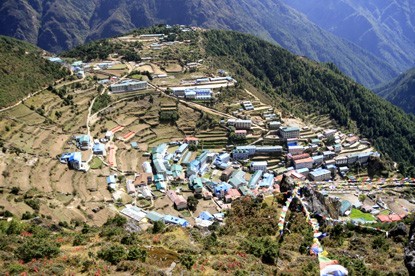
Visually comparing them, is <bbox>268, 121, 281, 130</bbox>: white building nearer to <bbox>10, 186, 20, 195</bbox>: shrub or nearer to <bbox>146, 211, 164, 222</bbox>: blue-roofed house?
<bbox>146, 211, 164, 222</bbox>: blue-roofed house

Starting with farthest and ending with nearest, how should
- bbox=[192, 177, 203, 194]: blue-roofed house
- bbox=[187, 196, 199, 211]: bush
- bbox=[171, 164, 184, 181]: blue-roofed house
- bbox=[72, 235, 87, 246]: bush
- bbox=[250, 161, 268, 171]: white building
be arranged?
1. bbox=[250, 161, 268, 171]: white building
2. bbox=[171, 164, 184, 181]: blue-roofed house
3. bbox=[192, 177, 203, 194]: blue-roofed house
4. bbox=[187, 196, 199, 211]: bush
5. bbox=[72, 235, 87, 246]: bush

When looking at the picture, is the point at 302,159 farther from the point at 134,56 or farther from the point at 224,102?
the point at 134,56

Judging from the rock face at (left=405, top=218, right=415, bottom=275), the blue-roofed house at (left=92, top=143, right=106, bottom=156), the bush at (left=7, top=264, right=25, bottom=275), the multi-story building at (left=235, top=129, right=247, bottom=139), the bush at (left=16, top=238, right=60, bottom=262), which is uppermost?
the rock face at (left=405, top=218, right=415, bottom=275)

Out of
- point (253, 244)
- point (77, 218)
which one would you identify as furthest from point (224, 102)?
point (253, 244)

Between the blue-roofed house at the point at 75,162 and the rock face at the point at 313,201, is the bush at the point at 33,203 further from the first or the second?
the rock face at the point at 313,201

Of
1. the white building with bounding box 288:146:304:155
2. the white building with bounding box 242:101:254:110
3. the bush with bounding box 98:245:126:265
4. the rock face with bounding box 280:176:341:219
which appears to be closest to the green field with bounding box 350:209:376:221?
the rock face with bounding box 280:176:341:219
